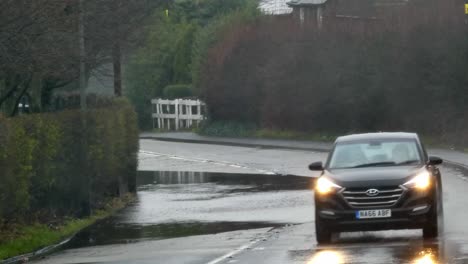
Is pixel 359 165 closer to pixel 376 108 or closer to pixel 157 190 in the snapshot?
pixel 157 190

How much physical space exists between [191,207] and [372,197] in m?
10.6

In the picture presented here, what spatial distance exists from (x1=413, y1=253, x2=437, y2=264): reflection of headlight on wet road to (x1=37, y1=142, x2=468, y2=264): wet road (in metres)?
0.01

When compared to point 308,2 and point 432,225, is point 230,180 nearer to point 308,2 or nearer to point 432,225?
point 432,225

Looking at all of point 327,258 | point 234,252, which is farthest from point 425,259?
point 234,252

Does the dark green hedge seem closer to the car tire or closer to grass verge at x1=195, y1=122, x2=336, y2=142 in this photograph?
the car tire

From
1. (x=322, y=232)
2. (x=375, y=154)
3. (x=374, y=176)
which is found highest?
(x=375, y=154)

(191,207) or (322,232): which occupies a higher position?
(322,232)

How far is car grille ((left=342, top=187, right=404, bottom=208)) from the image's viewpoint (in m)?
18.0

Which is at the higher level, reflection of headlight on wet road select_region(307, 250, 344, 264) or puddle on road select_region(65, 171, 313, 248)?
reflection of headlight on wet road select_region(307, 250, 344, 264)

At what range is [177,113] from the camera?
67375 millimetres

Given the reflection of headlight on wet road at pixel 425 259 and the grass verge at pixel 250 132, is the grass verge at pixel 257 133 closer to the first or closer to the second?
the grass verge at pixel 250 132

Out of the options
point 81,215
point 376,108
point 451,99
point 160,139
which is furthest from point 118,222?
point 160,139

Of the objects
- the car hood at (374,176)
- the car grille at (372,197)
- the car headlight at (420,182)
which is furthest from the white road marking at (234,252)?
the car headlight at (420,182)

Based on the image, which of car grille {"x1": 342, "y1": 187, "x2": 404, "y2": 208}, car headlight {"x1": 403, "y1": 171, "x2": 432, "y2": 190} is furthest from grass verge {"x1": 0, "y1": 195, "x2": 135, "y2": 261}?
car headlight {"x1": 403, "y1": 171, "x2": 432, "y2": 190}
